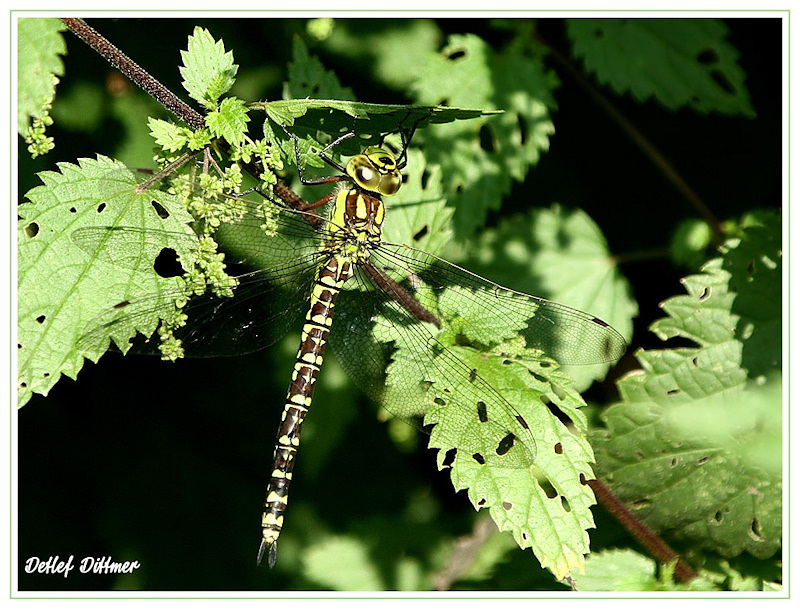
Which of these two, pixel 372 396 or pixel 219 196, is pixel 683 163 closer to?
pixel 372 396

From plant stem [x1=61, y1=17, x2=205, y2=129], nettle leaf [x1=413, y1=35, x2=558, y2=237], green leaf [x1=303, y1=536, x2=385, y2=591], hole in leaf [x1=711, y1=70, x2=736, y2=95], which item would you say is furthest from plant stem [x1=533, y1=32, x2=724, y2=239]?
green leaf [x1=303, y1=536, x2=385, y2=591]

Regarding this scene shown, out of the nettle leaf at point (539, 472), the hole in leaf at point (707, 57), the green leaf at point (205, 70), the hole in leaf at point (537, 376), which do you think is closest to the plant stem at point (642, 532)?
the nettle leaf at point (539, 472)

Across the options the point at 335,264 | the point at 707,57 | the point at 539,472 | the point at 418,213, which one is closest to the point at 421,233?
the point at 418,213

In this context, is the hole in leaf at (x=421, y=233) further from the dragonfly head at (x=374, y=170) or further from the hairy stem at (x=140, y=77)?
the hairy stem at (x=140, y=77)

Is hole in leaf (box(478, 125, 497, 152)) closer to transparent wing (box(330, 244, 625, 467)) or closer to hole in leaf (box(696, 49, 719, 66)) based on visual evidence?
transparent wing (box(330, 244, 625, 467))

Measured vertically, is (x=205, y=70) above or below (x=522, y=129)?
below

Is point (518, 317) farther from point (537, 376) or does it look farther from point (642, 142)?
point (642, 142)
